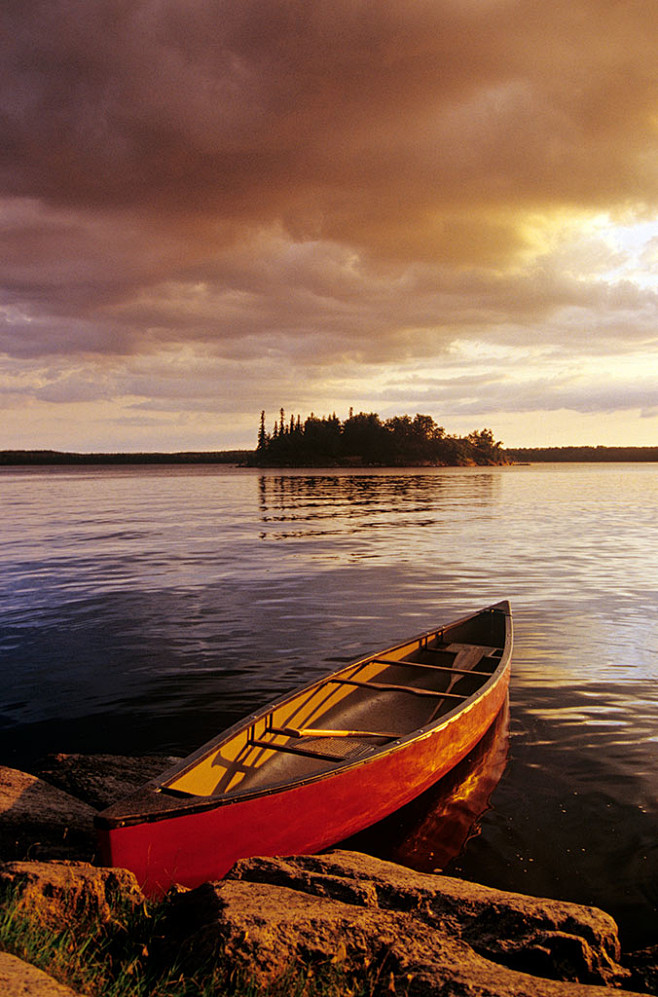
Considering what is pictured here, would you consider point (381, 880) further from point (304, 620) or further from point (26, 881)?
point (304, 620)

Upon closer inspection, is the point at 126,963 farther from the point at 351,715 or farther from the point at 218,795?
the point at 351,715

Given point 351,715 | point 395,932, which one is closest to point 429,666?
point 351,715

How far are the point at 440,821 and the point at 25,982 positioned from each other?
5418 mm

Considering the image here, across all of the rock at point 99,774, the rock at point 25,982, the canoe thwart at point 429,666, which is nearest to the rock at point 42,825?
the rock at point 99,774

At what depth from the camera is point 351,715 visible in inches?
402

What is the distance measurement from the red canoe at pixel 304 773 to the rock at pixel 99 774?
173cm

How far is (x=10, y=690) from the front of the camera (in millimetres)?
12250

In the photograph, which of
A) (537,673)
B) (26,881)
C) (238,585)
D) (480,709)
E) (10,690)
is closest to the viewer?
(26,881)

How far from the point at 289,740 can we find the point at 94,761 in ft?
8.61

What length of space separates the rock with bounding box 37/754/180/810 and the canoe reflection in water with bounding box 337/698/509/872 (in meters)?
2.79

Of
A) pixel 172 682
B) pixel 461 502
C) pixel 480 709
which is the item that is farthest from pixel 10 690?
pixel 461 502

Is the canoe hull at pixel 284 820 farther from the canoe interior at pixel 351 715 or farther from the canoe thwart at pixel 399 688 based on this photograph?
the canoe thwart at pixel 399 688

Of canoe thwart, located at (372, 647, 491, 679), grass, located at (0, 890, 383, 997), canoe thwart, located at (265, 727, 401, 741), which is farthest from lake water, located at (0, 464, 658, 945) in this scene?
grass, located at (0, 890, 383, 997)

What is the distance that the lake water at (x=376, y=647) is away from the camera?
7695mm
